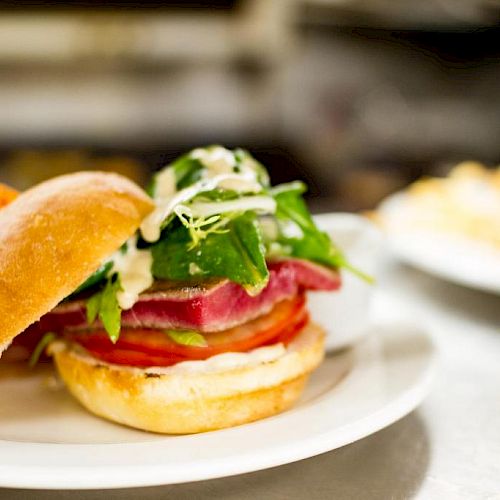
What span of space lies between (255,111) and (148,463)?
4774 mm

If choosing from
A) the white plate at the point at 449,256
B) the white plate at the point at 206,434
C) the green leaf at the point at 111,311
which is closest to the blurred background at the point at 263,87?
the white plate at the point at 449,256

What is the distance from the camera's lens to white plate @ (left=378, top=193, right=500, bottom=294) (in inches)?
66.9

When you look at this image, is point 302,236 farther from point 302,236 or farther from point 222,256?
point 222,256

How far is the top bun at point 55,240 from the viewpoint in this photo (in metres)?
1.02

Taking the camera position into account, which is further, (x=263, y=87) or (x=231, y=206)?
(x=263, y=87)

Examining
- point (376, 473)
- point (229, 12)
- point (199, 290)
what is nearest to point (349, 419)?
point (376, 473)

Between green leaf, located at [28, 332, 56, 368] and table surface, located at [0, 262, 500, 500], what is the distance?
0.35 m

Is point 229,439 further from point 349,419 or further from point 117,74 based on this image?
point 117,74

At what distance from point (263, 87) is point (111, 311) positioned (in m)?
4.56

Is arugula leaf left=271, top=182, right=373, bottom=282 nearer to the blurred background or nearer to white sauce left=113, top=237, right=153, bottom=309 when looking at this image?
white sauce left=113, top=237, right=153, bottom=309

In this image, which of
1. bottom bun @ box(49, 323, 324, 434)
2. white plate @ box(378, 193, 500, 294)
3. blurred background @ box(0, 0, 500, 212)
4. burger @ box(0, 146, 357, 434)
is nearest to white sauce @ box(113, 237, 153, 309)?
burger @ box(0, 146, 357, 434)

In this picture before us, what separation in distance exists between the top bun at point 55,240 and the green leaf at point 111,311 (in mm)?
83

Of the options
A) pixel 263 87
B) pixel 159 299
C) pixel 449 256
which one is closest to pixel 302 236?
pixel 159 299

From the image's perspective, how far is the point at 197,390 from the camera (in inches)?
42.4
